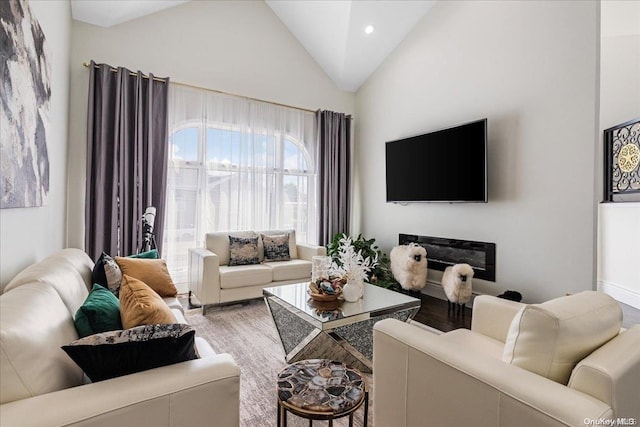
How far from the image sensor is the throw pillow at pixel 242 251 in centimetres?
397

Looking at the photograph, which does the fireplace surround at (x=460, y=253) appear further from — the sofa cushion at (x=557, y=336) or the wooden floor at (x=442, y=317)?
the sofa cushion at (x=557, y=336)

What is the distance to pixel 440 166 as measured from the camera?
3959 mm

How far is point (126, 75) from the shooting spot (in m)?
3.70

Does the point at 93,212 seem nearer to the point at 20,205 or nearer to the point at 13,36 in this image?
the point at 20,205

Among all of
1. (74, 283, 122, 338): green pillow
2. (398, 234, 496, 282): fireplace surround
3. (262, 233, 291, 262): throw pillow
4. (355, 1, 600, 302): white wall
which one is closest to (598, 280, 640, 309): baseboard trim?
(355, 1, 600, 302): white wall

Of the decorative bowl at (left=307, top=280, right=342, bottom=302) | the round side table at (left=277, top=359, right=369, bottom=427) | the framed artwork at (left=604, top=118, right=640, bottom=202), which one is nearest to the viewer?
the round side table at (left=277, top=359, right=369, bottom=427)

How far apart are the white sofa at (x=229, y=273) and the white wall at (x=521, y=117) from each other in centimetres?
171

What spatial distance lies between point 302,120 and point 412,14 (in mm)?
2074

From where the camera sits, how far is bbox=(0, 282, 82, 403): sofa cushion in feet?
2.90

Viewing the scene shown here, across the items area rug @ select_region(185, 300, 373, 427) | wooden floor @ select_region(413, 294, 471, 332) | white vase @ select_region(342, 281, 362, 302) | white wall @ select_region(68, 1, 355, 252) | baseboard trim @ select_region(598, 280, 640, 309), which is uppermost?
white wall @ select_region(68, 1, 355, 252)

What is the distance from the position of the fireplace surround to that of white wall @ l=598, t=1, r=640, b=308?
231 centimetres

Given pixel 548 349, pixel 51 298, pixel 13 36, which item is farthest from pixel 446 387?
pixel 13 36

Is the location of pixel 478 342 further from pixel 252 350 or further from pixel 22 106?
pixel 22 106

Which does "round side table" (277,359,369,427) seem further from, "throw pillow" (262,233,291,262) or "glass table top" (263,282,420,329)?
"throw pillow" (262,233,291,262)
